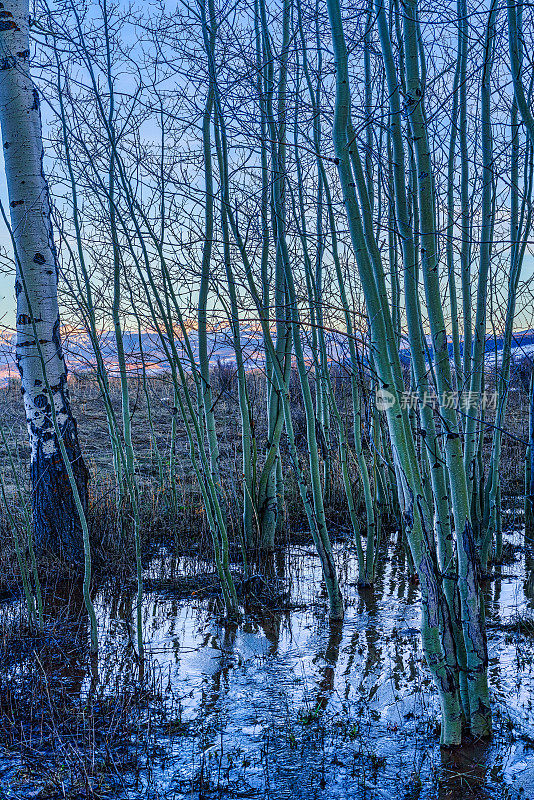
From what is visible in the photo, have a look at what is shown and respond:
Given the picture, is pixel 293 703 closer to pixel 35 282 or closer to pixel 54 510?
pixel 54 510

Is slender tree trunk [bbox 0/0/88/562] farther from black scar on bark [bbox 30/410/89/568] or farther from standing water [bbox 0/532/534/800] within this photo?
standing water [bbox 0/532/534/800]

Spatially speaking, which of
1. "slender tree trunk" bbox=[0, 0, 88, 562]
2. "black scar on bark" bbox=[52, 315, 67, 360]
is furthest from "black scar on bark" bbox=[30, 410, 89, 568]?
"black scar on bark" bbox=[52, 315, 67, 360]

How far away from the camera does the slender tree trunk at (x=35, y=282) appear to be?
17.6 feet

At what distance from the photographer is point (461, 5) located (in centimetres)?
385

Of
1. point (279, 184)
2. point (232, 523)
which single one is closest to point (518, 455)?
point (232, 523)

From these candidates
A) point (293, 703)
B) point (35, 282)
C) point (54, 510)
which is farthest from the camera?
point (54, 510)

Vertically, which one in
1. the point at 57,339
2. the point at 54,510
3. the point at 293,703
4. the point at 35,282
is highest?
the point at 35,282

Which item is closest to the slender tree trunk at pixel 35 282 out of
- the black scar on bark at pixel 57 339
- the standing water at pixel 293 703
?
the black scar on bark at pixel 57 339

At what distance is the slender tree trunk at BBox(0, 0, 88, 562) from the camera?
5.38 m

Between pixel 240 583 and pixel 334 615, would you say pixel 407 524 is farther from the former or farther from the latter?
pixel 240 583

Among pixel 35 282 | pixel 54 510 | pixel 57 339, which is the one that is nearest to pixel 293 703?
pixel 54 510

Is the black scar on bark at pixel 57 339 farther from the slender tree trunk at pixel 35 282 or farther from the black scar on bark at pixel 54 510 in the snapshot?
the black scar on bark at pixel 54 510

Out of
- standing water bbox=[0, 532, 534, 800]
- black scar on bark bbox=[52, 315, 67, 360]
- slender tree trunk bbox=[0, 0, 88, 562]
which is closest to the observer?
standing water bbox=[0, 532, 534, 800]

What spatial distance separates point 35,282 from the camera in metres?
5.43
